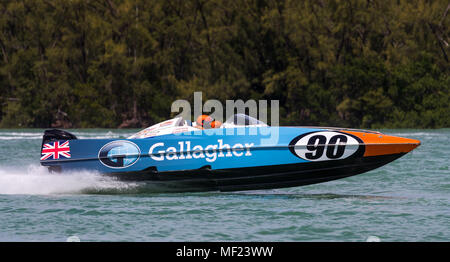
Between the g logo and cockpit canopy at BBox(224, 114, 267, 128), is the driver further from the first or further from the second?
the g logo

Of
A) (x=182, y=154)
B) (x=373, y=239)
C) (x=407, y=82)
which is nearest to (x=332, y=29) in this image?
(x=407, y=82)

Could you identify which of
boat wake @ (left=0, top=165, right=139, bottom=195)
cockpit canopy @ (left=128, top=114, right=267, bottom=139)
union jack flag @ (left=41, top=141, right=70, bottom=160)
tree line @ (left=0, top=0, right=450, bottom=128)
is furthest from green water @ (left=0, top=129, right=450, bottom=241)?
tree line @ (left=0, top=0, right=450, bottom=128)

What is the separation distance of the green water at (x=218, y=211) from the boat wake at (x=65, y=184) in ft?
0.06

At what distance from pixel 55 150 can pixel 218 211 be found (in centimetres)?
374

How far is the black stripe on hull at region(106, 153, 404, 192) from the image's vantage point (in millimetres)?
13191

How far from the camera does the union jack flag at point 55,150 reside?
Result: 13.7 meters

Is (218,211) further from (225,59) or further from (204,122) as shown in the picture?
(225,59)

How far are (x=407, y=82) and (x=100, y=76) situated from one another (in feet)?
74.2

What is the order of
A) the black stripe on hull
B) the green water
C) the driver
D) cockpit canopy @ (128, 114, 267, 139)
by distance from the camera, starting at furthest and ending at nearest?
the driver → cockpit canopy @ (128, 114, 267, 139) → the black stripe on hull → the green water

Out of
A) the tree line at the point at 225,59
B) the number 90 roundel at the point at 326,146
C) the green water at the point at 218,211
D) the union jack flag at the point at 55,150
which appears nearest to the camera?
the green water at the point at 218,211

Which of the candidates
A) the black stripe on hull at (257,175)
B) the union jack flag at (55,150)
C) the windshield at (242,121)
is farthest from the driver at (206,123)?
the union jack flag at (55,150)

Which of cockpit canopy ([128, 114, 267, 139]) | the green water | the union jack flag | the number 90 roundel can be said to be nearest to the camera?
the green water

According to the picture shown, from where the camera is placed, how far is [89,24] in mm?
54031

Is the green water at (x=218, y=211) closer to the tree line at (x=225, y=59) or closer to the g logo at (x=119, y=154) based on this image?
the g logo at (x=119, y=154)
